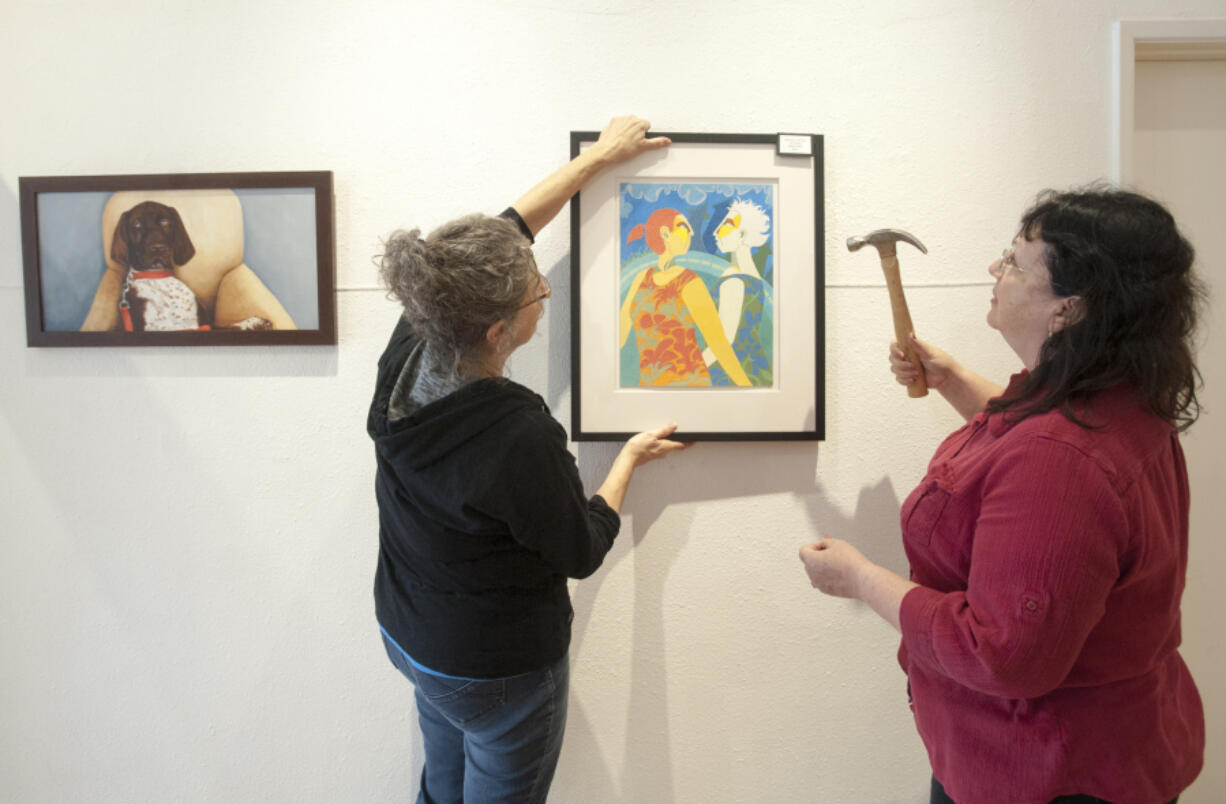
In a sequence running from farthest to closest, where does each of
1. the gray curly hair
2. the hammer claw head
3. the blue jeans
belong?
the hammer claw head
the blue jeans
the gray curly hair

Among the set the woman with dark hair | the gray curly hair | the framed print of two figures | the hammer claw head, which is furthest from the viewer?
the framed print of two figures

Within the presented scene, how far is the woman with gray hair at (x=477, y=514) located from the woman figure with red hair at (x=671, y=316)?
12.4 inches

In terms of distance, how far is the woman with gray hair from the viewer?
94cm

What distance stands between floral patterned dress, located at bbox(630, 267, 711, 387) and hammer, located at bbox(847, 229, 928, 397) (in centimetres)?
34

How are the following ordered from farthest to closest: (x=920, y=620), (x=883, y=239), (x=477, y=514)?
(x=883, y=239)
(x=477, y=514)
(x=920, y=620)

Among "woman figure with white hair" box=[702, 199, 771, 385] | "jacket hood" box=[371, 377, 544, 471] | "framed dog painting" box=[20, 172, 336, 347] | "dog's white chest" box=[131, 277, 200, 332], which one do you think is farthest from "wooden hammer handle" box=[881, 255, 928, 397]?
"dog's white chest" box=[131, 277, 200, 332]

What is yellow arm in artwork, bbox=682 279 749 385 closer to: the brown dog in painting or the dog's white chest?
the brown dog in painting

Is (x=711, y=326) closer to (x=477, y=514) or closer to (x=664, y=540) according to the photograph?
(x=664, y=540)

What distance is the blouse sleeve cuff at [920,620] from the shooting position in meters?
0.86

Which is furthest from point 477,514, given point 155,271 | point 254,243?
point 155,271

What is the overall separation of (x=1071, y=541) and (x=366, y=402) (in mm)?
1236

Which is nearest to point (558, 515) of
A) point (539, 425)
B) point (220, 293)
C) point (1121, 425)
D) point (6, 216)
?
point (539, 425)

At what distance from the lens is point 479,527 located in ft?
3.22

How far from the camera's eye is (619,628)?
4.67 ft
